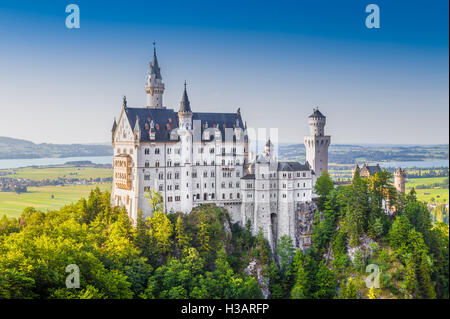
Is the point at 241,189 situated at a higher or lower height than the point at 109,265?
higher

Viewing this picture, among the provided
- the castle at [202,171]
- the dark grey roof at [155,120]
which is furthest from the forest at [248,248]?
the dark grey roof at [155,120]

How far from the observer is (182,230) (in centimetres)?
6334

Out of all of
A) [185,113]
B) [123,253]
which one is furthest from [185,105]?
[123,253]

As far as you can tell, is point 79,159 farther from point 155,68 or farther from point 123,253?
point 123,253

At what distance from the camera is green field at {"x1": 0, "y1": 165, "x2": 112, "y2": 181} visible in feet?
305

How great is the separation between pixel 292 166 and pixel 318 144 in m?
8.88

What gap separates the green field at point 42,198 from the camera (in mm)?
76688

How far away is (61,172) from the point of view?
101 meters

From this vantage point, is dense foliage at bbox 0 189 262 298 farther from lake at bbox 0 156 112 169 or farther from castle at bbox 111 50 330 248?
lake at bbox 0 156 112 169

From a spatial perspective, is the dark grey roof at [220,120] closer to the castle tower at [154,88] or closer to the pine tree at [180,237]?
the castle tower at [154,88]

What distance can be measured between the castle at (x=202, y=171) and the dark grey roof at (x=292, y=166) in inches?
5.7
